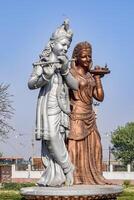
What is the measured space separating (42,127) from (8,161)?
49.8 m

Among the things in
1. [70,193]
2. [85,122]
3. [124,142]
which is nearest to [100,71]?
[85,122]

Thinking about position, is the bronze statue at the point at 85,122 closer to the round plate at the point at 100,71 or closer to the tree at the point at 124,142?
the round plate at the point at 100,71

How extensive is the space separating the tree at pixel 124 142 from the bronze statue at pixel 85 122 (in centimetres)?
4264

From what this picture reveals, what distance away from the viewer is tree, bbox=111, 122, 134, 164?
51.2 meters

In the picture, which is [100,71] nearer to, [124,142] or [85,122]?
[85,122]

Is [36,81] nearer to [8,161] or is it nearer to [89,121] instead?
[89,121]

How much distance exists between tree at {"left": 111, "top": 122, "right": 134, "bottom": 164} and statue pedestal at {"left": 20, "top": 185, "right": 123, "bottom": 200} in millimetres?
43820

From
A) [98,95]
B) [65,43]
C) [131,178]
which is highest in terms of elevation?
[65,43]

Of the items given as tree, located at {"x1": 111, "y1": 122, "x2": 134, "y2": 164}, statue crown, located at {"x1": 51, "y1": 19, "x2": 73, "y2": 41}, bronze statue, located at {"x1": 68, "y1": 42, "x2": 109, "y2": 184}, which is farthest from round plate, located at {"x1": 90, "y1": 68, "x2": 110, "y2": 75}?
tree, located at {"x1": 111, "y1": 122, "x2": 134, "y2": 164}

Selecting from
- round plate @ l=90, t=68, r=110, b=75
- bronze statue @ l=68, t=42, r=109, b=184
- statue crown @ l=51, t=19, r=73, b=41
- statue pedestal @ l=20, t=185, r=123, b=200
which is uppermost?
statue crown @ l=51, t=19, r=73, b=41

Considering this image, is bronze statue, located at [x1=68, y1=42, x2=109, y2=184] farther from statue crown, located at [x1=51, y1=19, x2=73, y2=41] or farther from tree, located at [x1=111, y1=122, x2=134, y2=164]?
tree, located at [x1=111, y1=122, x2=134, y2=164]

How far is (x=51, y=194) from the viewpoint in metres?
7.34

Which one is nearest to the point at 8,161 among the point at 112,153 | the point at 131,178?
the point at 112,153

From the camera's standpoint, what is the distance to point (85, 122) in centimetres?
859
